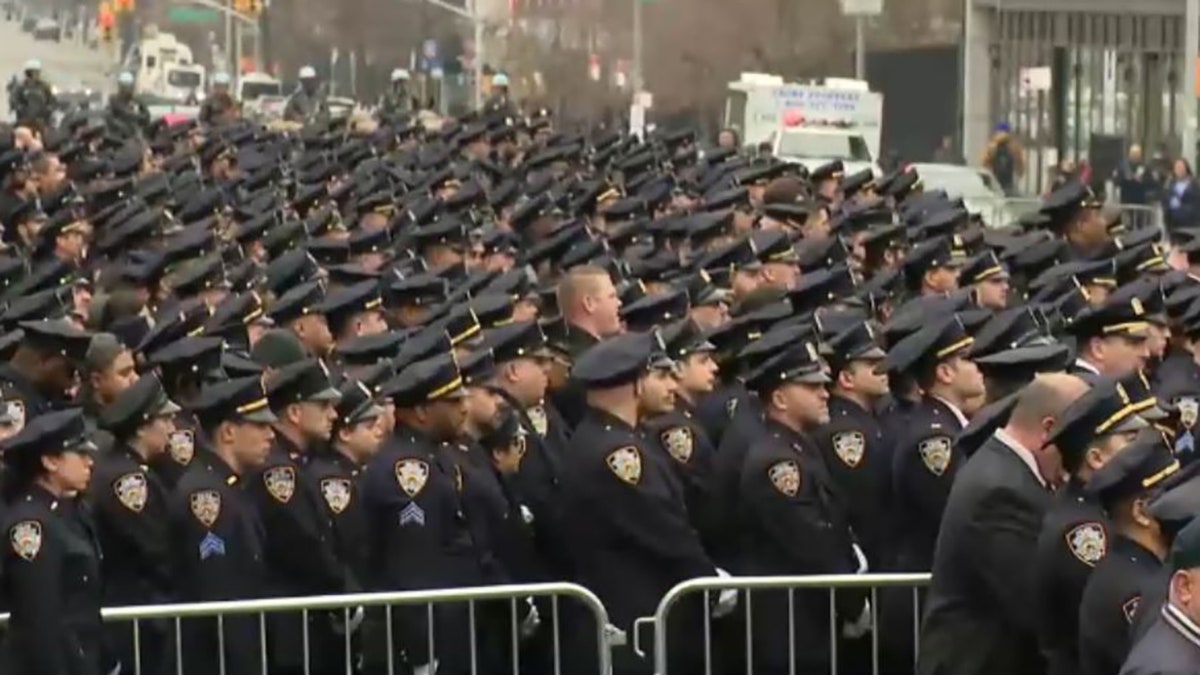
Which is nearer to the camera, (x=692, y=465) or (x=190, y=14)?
(x=692, y=465)

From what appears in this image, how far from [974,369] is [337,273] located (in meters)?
5.08

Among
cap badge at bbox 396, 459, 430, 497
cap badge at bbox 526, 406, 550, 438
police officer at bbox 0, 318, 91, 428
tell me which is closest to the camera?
cap badge at bbox 396, 459, 430, 497

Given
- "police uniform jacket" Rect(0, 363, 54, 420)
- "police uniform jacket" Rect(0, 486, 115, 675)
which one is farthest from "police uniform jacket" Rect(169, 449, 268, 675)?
"police uniform jacket" Rect(0, 363, 54, 420)

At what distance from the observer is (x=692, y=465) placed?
429 inches

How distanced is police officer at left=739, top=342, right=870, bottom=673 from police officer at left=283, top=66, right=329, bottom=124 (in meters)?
26.5

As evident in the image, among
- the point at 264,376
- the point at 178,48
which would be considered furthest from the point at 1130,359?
the point at 178,48

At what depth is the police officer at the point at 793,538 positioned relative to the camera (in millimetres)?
10109

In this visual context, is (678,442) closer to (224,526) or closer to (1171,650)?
(224,526)

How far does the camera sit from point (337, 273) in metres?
15.4

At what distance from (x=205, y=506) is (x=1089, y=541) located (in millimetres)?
3247

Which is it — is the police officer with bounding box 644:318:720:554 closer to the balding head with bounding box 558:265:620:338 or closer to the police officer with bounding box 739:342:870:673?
the police officer with bounding box 739:342:870:673

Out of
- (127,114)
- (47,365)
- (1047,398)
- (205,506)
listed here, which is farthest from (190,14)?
(1047,398)

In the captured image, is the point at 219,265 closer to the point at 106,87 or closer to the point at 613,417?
the point at 613,417

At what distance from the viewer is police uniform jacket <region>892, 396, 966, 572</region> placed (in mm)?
10391
